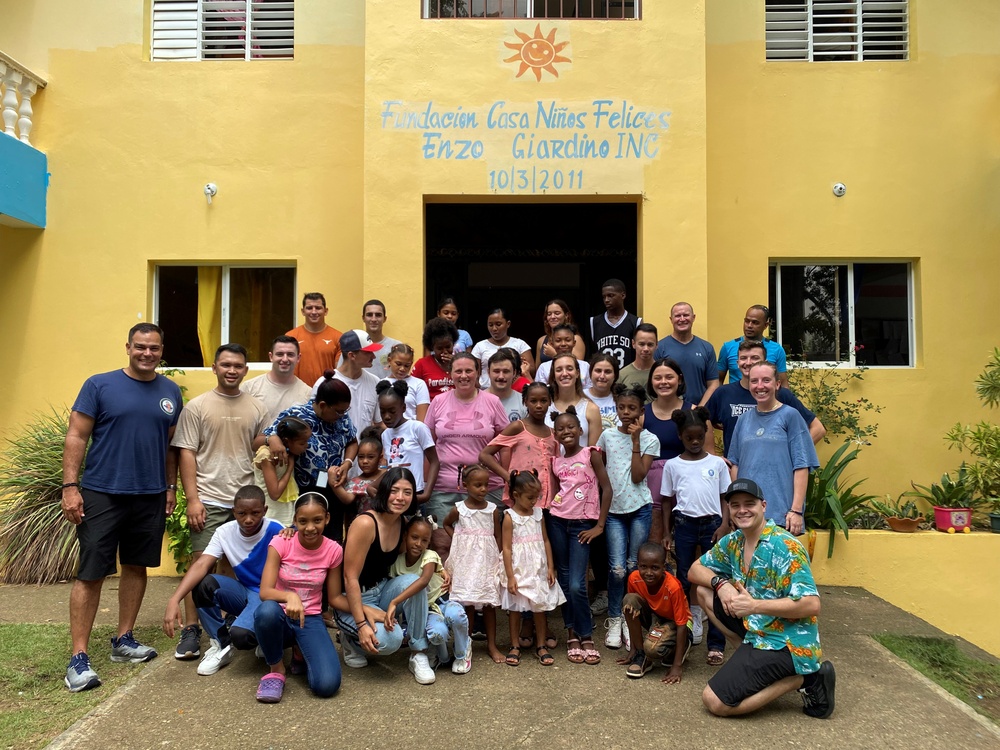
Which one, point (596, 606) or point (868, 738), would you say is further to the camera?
point (596, 606)

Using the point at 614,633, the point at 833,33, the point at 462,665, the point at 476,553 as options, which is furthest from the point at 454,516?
the point at 833,33

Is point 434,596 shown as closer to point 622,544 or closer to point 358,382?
point 622,544

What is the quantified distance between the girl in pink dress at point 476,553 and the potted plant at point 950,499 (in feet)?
14.2

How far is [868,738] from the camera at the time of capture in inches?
147

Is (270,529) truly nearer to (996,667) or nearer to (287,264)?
(287,264)

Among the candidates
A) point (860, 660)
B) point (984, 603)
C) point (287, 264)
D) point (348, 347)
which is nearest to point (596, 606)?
point (860, 660)

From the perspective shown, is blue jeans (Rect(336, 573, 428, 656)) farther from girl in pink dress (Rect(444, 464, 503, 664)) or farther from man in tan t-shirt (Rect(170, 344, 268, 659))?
man in tan t-shirt (Rect(170, 344, 268, 659))

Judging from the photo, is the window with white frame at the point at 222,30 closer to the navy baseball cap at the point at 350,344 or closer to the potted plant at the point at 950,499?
the navy baseball cap at the point at 350,344

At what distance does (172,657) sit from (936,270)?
287 inches

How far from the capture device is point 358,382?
5469 millimetres

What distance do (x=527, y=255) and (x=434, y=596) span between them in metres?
6.31

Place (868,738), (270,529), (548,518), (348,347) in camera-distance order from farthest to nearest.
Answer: (348,347) → (548,518) → (270,529) → (868,738)

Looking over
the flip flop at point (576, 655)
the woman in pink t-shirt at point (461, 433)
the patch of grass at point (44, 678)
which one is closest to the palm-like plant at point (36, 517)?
the patch of grass at point (44, 678)

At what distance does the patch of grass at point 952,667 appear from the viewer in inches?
186
